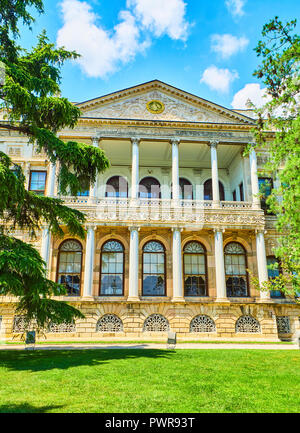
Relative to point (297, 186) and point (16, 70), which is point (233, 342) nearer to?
point (297, 186)

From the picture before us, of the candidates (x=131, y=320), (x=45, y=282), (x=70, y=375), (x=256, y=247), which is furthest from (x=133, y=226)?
(x=70, y=375)

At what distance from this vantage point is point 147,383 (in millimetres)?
7621

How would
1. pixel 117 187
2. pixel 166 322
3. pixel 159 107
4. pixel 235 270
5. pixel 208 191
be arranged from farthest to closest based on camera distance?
pixel 208 191 → pixel 117 187 → pixel 159 107 → pixel 235 270 → pixel 166 322

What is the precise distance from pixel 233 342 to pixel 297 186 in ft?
37.7

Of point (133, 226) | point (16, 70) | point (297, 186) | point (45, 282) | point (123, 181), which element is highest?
point (123, 181)

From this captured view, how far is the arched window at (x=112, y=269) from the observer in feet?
65.7

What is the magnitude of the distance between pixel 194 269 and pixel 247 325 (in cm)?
418

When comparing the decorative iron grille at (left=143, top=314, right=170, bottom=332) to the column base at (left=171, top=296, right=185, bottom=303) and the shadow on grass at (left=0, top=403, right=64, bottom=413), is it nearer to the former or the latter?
the column base at (left=171, top=296, right=185, bottom=303)

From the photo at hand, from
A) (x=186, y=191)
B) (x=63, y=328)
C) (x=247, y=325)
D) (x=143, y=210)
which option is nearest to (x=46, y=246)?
(x=63, y=328)

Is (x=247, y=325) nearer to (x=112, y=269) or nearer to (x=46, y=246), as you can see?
(x=112, y=269)

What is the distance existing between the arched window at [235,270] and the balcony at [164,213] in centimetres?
165

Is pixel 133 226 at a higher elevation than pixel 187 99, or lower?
lower

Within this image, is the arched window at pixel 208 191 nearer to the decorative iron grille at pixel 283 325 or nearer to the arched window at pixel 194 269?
the arched window at pixel 194 269

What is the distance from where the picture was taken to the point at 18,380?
771 cm
